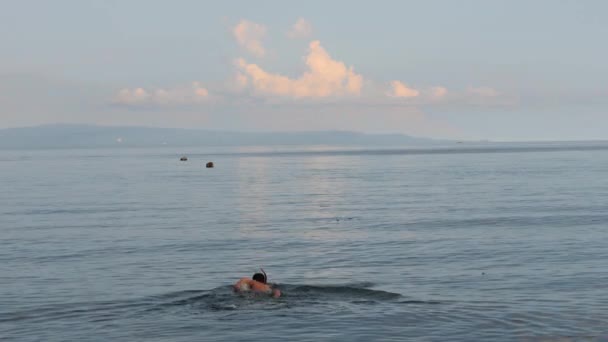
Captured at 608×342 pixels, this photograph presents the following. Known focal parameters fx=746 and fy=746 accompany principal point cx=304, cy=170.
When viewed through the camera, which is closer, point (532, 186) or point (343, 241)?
point (343, 241)

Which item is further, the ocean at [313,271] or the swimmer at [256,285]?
the swimmer at [256,285]

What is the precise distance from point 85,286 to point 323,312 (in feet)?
35.1

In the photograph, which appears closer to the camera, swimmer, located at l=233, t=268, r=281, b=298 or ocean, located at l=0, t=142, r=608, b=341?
ocean, located at l=0, t=142, r=608, b=341

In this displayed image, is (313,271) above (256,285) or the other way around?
the other way around

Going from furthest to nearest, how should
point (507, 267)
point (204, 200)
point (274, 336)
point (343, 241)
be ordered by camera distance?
point (204, 200) < point (343, 241) < point (507, 267) < point (274, 336)

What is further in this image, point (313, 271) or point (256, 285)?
point (313, 271)

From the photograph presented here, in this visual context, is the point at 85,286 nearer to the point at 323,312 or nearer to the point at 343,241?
the point at 323,312

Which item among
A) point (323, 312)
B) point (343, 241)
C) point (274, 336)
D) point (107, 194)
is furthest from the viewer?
point (107, 194)

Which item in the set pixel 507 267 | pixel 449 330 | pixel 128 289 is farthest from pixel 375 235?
pixel 449 330

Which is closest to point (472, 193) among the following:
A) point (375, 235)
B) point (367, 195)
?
point (367, 195)

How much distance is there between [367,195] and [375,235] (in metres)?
33.0

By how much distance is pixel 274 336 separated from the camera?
2256 cm

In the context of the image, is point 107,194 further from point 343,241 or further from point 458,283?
point 458,283

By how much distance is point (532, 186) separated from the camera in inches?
3334
